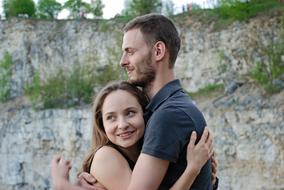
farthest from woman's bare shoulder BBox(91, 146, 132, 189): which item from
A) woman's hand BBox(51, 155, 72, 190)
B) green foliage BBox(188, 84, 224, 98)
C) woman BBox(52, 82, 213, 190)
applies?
green foliage BBox(188, 84, 224, 98)

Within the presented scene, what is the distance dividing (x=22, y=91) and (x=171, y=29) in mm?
28189

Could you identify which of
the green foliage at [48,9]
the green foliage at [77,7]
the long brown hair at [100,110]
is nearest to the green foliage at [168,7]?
the green foliage at [77,7]

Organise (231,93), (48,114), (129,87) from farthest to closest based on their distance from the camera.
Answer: (48,114)
(231,93)
(129,87)

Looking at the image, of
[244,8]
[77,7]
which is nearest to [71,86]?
[77,7]

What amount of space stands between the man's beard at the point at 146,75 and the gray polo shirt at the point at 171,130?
13 cm

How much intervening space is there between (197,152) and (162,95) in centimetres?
41

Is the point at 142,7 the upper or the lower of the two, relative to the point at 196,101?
upper

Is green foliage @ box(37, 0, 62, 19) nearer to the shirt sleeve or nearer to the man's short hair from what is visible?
the man's short hair

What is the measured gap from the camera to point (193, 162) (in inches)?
122

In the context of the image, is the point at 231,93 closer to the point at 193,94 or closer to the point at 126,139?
the point at 193,94

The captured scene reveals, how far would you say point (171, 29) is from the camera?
3.31 metres

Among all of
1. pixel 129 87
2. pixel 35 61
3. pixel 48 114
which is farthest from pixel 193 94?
pixel 129 87

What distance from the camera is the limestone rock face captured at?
19.0 m

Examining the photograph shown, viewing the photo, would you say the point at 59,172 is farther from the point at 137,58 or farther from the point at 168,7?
the point at 168,7
